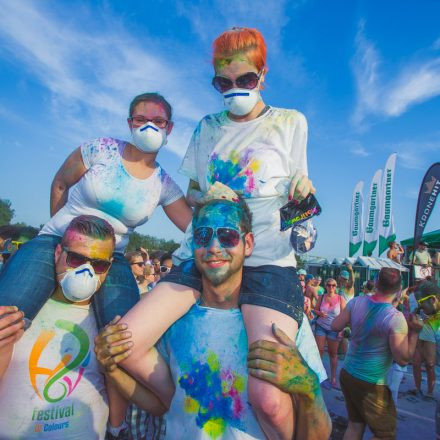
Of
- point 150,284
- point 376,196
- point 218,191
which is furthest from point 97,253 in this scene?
point 376,196

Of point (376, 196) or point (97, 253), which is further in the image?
point (376, 196)

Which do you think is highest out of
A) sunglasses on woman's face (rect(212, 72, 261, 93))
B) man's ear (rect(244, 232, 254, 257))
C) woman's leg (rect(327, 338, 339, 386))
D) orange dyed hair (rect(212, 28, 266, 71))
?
orange dyed hair (rect(212, 28, 266, 71))

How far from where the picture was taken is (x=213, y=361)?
1.99 metres

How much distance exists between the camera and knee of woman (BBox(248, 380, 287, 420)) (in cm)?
165

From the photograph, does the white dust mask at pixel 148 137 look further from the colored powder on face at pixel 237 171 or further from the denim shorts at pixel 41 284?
the denim shorts at pixel 41 284

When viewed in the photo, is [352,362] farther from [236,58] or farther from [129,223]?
[236,58]

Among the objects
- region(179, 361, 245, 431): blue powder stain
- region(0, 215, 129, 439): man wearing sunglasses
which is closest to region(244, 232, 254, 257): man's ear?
region(179, 361, 245, 431): blue powder stain

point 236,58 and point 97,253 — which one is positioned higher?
point 236,58

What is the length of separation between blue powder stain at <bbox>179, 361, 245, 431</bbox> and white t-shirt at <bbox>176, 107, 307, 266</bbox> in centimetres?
70

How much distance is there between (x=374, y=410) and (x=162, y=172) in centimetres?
361

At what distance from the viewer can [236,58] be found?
238cm

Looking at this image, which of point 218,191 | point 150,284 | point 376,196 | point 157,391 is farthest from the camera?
point 376,196

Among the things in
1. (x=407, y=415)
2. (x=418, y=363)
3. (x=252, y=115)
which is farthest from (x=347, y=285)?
(x=252, y=115)

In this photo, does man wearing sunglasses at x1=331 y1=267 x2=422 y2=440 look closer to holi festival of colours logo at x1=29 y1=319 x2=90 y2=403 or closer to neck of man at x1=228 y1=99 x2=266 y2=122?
neck of man at x1=228 y1=99 x2=266 y2=122
